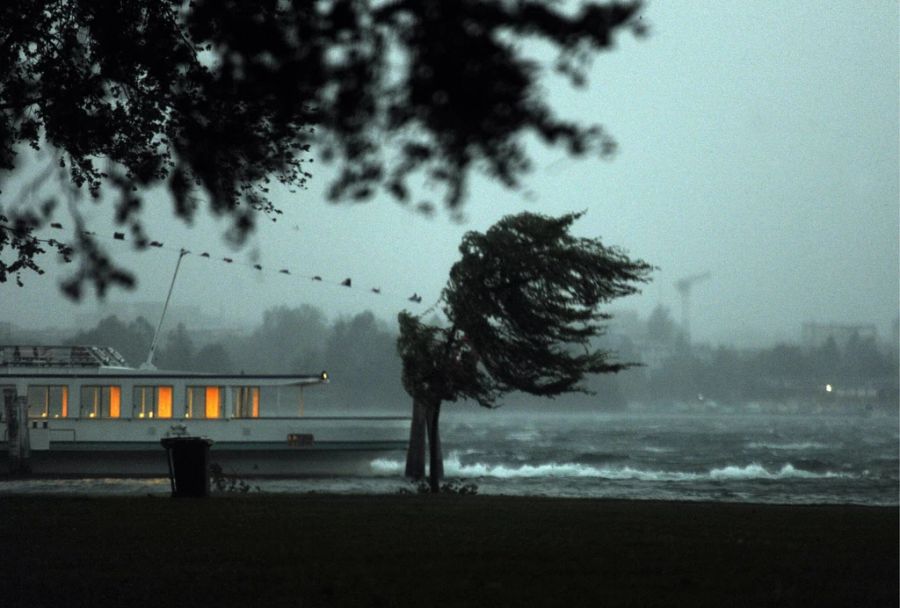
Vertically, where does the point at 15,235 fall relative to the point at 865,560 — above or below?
above

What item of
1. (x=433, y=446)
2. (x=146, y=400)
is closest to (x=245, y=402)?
(x=146, y=400)

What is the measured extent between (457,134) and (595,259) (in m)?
18.7

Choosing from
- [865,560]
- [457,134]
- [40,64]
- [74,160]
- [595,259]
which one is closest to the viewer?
[457,134]

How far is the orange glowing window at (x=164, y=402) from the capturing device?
41.2m

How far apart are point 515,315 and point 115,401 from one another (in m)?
18.6

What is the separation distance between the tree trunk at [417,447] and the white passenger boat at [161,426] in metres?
1.95

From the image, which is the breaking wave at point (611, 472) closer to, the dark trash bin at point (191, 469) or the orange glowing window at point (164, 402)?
the orange glowing window at point (164, 402)

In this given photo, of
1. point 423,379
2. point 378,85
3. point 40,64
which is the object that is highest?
point 40,64

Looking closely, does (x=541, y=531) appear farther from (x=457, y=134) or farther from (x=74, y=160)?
(x=74, y=160)

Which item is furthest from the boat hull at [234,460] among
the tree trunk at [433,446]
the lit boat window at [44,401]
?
the tree trunk at [433,446]

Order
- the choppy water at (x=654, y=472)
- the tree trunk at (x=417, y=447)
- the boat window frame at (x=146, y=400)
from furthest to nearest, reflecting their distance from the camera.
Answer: the boat window frame at (x=146, y=400)
the tree trunk at (x=417, y=447)
the choppy water at (x=654, y=472)

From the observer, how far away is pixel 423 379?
90.9ft

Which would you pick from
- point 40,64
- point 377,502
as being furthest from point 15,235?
point 377,502

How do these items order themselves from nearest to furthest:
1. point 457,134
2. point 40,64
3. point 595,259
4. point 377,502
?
point 457,134, point 40,64, point 377,502, point 595,259
